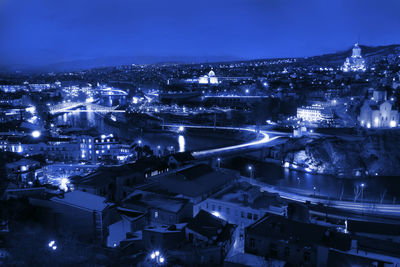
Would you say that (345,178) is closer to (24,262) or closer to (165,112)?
(24,262)

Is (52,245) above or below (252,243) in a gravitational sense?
above

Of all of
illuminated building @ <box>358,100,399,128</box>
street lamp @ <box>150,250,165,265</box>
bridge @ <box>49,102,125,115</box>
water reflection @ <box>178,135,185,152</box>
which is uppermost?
illuminated building @ <box>358,100,399,128</box>

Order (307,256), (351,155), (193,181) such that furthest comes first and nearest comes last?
(351,155) < (193,181) < (307,256)

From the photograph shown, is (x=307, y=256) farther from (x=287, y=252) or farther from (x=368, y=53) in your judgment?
(x=368, y=53)

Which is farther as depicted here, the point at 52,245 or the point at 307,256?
the point at 307,256

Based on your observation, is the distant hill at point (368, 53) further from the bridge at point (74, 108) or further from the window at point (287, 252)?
the window at point (287, 252)

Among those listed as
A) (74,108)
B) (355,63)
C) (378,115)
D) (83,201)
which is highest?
(355,63)

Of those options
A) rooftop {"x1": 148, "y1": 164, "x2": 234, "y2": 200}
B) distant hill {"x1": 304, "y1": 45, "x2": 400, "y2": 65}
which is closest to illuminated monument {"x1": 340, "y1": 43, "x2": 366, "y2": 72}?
distant hill {"x1": 304, "y1": 45, "x2": 400, "y2": 65}

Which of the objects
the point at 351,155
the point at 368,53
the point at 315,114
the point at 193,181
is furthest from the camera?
the point at 368,53

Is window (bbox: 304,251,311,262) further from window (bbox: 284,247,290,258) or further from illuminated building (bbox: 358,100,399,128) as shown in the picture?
illuminated building (bbox: 358,100,399,128)

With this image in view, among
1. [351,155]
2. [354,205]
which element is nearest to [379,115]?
[351,155]

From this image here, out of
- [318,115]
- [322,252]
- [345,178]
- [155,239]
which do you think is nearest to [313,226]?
[322,252]
